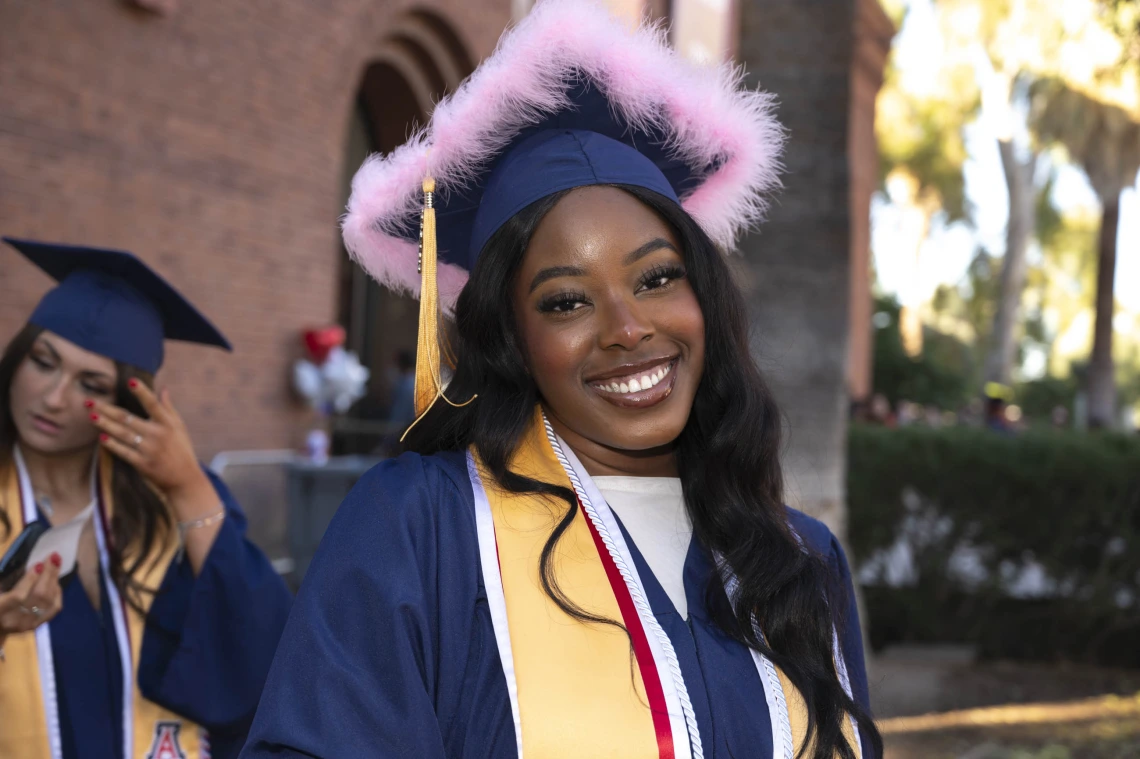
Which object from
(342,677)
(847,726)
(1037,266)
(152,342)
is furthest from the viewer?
(1037,266)

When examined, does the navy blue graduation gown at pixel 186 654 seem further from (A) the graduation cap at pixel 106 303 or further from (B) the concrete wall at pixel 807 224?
(B) the concrete wall at pixel 807 224

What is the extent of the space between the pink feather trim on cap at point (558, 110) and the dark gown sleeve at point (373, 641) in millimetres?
595

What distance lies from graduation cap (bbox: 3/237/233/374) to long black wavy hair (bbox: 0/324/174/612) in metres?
0.05

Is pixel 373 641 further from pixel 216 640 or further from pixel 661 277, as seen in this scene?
pixel 216 640

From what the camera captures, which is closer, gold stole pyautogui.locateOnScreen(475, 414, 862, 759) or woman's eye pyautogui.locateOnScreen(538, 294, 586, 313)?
gold stole pyautogui.locateOnScreen(475, 414, 862, 759)

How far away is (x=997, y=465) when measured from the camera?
8.41m

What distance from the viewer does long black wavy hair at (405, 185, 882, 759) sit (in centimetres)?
187

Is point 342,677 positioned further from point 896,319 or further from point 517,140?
point 896,319

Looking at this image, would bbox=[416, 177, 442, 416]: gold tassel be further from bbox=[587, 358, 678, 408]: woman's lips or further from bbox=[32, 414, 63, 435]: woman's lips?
bbox=[32, 414, 63, 435]: woman's lips

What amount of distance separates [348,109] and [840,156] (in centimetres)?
496

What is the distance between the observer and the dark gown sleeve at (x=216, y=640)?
2.65m

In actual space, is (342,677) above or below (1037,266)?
below

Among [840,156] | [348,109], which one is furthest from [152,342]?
[348,109]

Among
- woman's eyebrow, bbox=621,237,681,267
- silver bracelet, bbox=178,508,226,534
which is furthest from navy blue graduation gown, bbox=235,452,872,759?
silver bracelet, bbox=178,508,226,534
